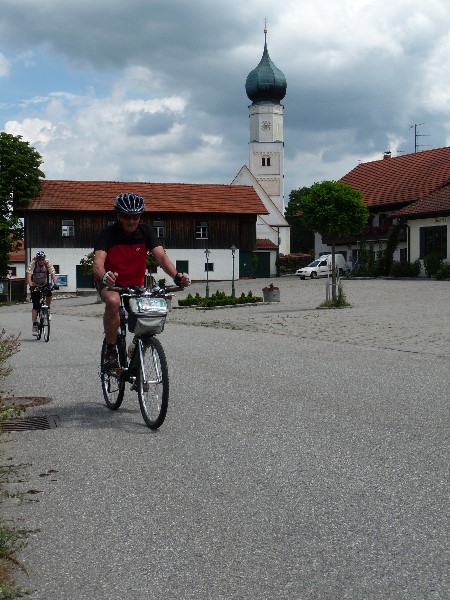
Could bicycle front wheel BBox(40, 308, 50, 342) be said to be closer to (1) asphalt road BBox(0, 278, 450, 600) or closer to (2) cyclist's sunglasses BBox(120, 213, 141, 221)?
A: (1) asphalt road BBox(0, 278, 450, 600)

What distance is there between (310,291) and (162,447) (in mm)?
36474

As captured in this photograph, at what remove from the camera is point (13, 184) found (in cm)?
6228

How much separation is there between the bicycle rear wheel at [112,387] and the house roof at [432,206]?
4314cm

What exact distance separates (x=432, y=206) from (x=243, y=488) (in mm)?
48374

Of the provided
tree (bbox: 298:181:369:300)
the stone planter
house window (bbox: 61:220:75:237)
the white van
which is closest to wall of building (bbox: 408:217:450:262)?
tree (bbox: 298:181:369:300)

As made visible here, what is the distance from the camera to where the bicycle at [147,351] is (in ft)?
22.4

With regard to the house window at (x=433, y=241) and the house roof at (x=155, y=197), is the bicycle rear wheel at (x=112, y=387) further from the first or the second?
the house roof at (x=155, y=197)

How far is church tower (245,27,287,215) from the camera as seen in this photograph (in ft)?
320

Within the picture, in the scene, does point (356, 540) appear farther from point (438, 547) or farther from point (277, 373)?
point (277, 373)

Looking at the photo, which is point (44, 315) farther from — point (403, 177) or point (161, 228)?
point (403, 177)

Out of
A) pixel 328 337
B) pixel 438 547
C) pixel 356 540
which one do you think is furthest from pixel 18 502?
pixel 328 337

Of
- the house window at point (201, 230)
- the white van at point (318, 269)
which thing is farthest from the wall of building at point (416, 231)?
the house window at point (201, 230)

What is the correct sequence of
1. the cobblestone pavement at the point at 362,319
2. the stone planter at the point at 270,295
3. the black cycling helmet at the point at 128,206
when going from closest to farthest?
the black cycling helmet at the point at 128,206
the cobblestone pavement at the point at 362,319
the stone planter at the point at 270,295

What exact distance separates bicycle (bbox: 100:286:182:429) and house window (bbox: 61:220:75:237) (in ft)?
190
